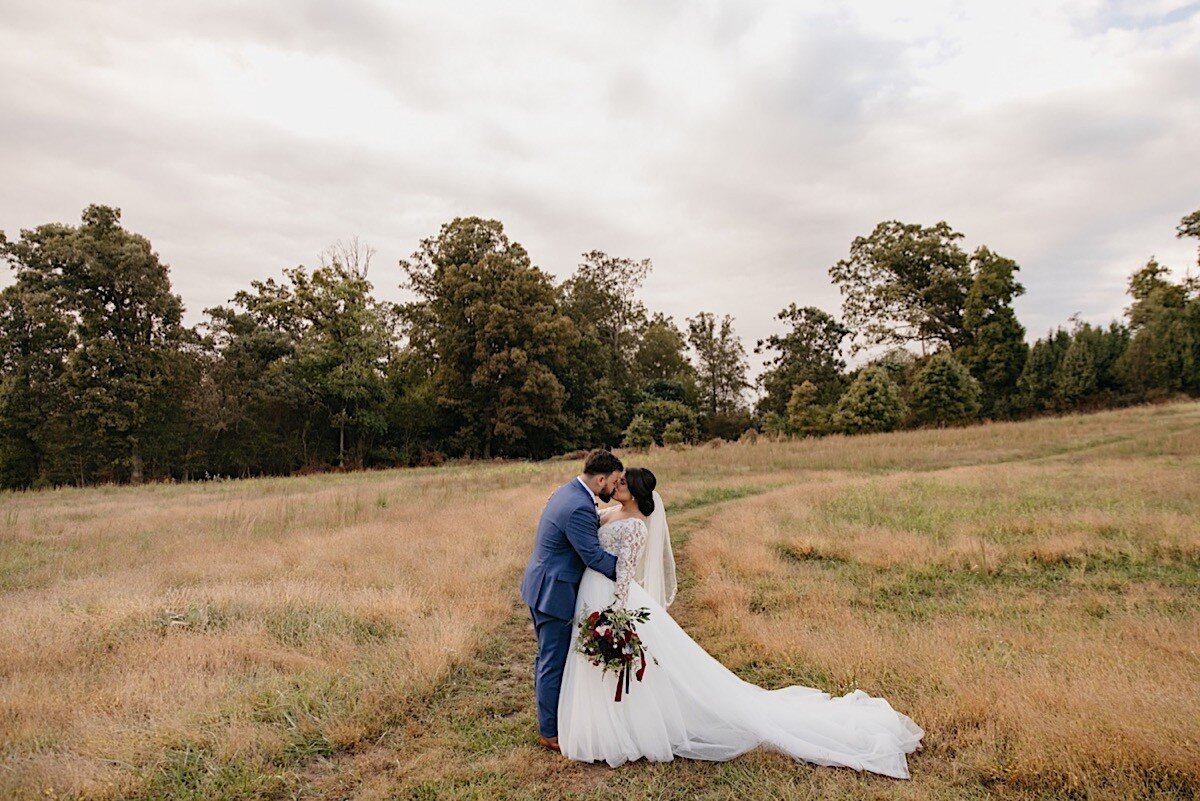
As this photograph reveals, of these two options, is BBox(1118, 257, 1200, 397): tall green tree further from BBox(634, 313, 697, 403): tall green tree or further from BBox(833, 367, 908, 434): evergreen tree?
BBox(634, 313, 697, 403): tall green tree

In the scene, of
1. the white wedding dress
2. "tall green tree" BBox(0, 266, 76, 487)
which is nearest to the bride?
the white wedding dress

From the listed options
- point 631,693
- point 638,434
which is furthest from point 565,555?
point 638,434

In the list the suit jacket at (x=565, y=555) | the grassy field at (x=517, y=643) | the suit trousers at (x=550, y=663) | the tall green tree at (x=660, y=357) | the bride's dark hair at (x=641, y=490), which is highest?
the tall green tree at (x=660, y=357)

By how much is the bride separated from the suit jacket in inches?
4.7

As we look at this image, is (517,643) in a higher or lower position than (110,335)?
lower

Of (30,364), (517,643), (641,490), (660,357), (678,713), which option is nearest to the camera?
(678,713)

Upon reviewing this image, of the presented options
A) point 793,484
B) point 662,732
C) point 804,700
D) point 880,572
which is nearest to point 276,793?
point 662,732

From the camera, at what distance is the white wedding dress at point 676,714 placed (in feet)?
15.3

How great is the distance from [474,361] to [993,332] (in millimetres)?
37163

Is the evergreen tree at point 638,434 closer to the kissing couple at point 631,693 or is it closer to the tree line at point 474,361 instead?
the tree line at point 474,361

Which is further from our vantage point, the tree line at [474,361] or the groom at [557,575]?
the tree line at [474,361]

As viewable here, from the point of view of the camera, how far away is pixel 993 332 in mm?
46812

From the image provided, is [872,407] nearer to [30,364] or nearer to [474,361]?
[474,361]

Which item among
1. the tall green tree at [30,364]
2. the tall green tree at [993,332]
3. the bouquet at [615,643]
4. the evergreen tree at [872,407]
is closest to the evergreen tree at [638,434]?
the evergreen tree at [872,407]
